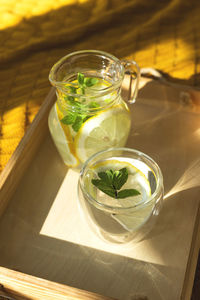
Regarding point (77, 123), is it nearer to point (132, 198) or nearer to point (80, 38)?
point (132, 198)

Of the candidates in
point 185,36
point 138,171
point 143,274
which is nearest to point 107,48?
point 185,36

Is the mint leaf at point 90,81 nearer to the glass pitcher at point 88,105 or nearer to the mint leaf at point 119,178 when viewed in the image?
the glass pitcher at point 88,105

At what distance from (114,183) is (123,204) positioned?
0.11 ft

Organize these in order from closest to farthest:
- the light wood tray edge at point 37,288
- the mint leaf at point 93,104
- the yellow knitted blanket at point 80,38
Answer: the light wood tray edge at point 37,288 < the mint leaf at point 93,104 < the yellow knitted blanket at point 80,38

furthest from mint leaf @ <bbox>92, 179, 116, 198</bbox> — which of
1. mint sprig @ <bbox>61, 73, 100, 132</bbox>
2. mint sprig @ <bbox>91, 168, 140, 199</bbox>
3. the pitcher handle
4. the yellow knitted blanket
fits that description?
the yellow knitted blanket

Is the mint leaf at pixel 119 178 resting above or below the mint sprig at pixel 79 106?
below

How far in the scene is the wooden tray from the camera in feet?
1.97

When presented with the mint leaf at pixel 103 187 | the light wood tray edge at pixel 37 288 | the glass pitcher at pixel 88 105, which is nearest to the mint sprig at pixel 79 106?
the glass pitcher at pixel 88 105

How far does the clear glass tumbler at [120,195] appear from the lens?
1.99 feet

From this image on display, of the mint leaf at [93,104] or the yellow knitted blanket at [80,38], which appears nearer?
the mint leaf at [93,104]

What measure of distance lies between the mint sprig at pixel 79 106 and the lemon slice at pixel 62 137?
20 millimetres

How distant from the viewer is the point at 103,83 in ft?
2.34

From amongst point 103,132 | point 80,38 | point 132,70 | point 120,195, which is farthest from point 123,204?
point 80,38

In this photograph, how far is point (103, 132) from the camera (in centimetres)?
69
